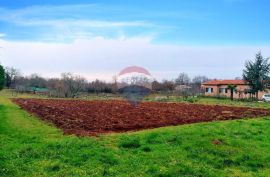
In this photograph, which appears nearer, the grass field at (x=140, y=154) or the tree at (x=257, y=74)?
the grass field at (x=140, y=154)

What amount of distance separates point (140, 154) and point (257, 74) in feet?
176

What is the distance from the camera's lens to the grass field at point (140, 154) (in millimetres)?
10586

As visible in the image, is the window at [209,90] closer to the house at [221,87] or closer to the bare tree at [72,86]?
the house at [221,87]

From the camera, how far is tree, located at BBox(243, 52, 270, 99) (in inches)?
2385

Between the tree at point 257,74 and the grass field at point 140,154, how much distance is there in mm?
47129

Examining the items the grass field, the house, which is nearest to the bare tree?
the house

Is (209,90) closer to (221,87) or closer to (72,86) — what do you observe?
(221,87)

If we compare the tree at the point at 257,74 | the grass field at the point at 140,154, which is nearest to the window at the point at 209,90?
the tree at the point at 257,74

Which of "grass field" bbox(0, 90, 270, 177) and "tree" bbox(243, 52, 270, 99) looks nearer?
"grass field" bbox(0, 90, 270, 177)

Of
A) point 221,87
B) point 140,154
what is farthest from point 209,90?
point 140,154

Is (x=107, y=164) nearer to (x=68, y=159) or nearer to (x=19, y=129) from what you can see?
(x=68, y=159)

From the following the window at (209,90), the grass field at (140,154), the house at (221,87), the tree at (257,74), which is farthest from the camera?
the window at (209,90)

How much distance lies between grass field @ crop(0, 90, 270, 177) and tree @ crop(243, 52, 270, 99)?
1855 inches

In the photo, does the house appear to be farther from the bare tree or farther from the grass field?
the grass field
